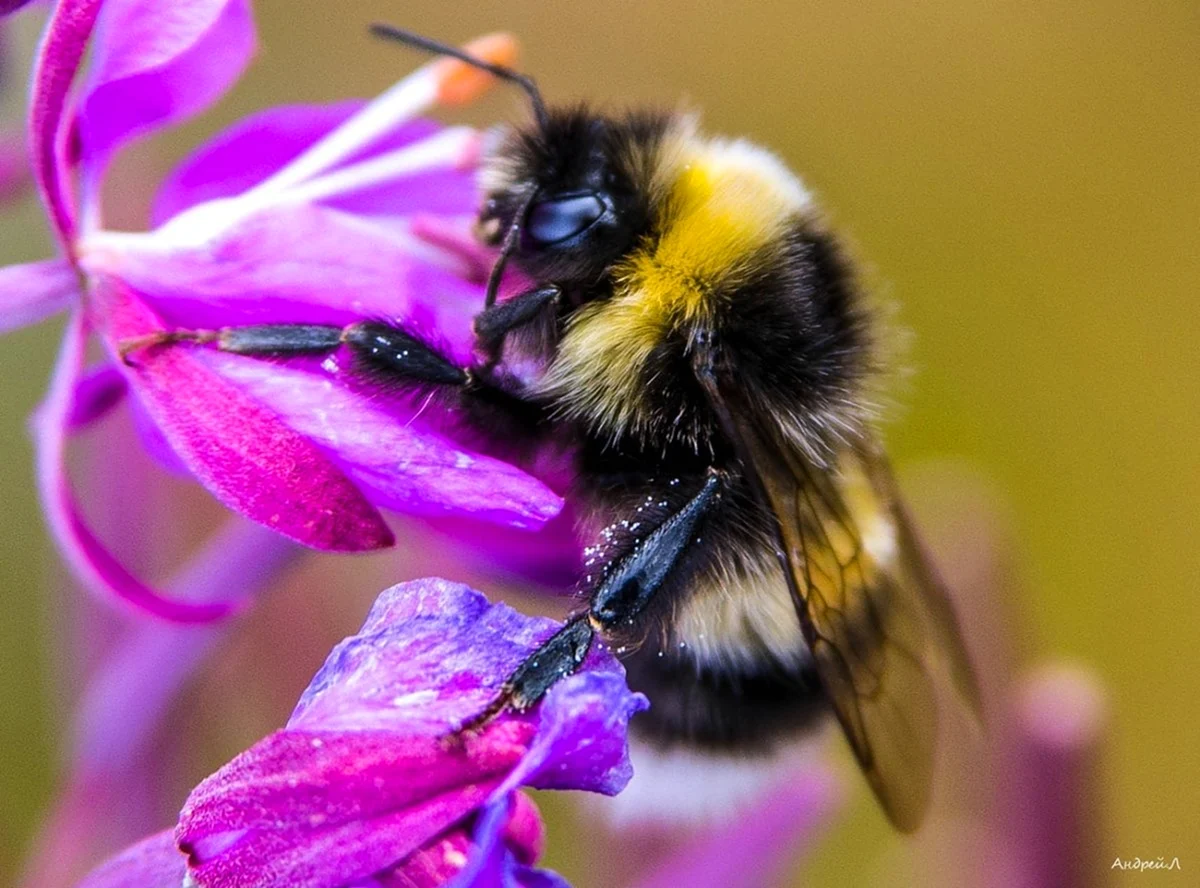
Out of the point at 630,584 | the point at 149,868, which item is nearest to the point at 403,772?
the point at 149,868

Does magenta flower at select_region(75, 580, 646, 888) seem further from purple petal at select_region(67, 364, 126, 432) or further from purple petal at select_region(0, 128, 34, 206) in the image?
purple petal at select_region(0, 128, 34, 206)

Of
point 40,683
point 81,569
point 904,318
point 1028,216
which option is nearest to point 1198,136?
point 1028,216

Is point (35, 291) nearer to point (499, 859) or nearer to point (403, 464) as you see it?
point (403, 464)

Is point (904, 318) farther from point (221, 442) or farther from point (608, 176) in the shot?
point (221, 442)

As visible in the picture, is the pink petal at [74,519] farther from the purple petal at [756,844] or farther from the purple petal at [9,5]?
the purple petal at [756,844]

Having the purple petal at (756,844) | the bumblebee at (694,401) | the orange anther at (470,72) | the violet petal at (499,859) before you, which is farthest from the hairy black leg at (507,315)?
the purple petal at (756,844)
